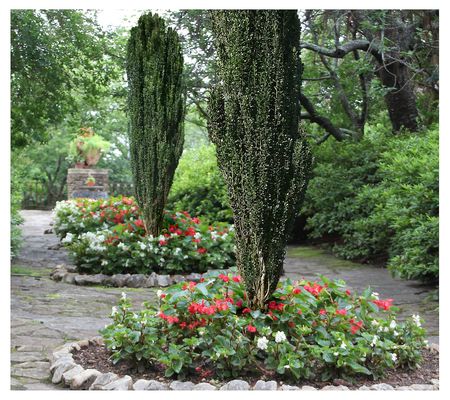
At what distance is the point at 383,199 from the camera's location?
28.0 feet

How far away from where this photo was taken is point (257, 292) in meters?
3.97

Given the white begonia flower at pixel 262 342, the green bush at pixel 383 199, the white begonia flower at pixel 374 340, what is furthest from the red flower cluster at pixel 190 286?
the green bush at pixel 383 199

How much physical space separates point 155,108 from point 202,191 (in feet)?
16.4

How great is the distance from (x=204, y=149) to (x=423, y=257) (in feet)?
26.1

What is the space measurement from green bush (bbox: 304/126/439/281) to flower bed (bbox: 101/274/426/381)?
8.87ft

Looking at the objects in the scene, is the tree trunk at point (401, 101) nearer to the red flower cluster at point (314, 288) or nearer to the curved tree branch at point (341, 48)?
the curved tree branch at point (341, 48)

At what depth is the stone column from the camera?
57.2ft

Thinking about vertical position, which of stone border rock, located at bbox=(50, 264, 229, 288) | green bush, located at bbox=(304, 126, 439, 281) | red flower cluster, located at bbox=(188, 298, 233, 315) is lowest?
stone border rock, located at bbox=(50, 264, 229, 288)

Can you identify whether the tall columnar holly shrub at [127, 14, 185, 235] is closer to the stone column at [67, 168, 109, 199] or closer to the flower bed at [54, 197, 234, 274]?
the flower bed at [54, 197, 234, 274]

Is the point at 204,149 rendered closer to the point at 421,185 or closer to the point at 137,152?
the point at 137,152

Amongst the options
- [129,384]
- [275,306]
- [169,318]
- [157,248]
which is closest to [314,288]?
[275,306]

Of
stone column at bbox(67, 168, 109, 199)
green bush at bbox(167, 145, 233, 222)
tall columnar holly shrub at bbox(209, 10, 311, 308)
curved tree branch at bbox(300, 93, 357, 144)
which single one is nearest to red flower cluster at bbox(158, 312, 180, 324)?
tall columnar holly shrub at bbox(209, 10, 311, 308)
